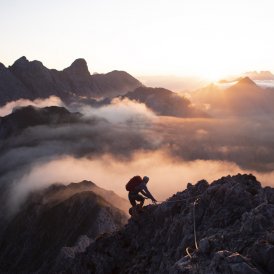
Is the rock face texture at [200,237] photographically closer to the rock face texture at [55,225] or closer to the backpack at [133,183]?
the backpack at [133,183]

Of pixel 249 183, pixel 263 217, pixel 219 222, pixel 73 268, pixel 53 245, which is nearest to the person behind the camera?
pixel 263 217

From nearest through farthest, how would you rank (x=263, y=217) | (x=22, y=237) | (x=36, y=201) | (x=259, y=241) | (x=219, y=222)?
1. (x=259, y=241)
2. (x=263, y=217)
3. (x=219, y=222)
4. (x=22, y=237)
5. (x=36, y=201)

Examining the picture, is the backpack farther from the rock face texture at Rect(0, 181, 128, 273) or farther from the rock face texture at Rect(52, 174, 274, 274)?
the rock face texture at Rect(0, 181, 128, 273)

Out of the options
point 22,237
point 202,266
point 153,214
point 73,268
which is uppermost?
point 202,266

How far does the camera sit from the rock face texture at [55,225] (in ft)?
445

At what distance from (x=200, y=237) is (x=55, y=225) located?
395 ft

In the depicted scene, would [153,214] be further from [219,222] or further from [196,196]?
[219,222]

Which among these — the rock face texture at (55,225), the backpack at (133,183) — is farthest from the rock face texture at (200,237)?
the rock face texture at (55,225)

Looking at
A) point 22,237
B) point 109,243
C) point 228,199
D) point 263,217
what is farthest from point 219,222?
point 22,237

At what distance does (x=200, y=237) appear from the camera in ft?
121

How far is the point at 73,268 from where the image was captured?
50.2m

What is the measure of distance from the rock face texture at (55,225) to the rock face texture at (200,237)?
70856 mm

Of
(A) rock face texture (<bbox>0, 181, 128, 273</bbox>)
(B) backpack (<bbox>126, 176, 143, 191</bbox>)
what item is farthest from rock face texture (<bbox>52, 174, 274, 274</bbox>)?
(A) rock face texture (<bbox>0, 181, 128, 273</bbox>)

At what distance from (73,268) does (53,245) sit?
9728cm
